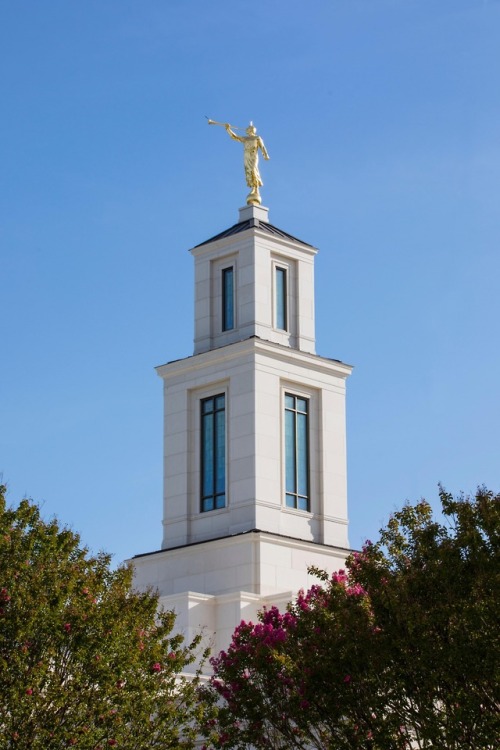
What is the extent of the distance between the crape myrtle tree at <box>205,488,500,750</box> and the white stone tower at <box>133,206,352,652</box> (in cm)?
1175

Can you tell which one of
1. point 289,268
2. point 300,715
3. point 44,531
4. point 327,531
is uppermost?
point 289,268

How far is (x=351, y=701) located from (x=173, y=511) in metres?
18.2

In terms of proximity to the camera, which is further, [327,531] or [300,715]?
[327,531]

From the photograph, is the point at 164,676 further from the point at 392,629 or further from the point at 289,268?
the point at 289,268

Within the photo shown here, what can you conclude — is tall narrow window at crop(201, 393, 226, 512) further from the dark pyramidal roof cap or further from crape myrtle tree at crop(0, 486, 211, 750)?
crape myrtle tree at crop(0, 486, 211, 750)

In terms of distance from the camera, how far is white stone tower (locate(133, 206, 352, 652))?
44.9 meters

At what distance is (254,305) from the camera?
4697cm

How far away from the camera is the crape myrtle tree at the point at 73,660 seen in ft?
95.0

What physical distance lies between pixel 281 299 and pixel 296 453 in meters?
4.52

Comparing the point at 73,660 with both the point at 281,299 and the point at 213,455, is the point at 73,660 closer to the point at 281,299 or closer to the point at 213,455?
the point at 213,455

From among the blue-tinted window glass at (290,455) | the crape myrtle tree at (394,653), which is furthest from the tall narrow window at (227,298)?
the crape myrtle tree at (394,653)

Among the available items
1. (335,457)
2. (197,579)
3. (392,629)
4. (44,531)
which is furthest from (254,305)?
(392,629)

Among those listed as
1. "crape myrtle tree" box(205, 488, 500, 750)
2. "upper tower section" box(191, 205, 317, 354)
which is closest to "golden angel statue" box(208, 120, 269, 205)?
"upper tower section" box(191, 205, 317, 354)

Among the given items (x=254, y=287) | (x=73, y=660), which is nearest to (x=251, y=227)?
(x=254, y=287)
